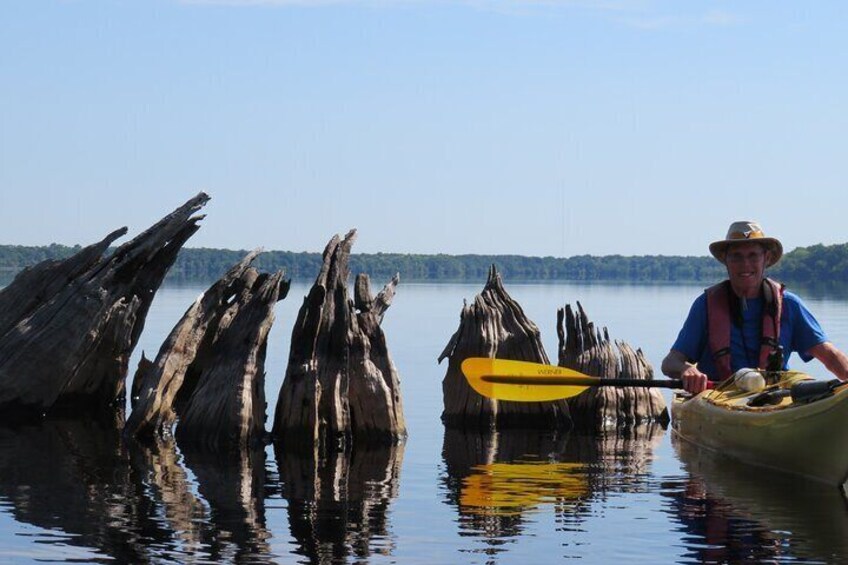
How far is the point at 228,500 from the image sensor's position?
19.5 m

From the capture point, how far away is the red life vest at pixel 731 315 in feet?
70.5

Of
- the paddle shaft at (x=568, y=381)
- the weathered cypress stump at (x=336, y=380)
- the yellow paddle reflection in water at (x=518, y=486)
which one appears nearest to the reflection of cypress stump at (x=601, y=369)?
the paddle shaft at (x=568, y=381)

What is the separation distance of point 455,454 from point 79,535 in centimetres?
886

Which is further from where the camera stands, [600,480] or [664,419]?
[664,419]

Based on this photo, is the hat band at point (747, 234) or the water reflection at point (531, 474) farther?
the hat band at point (747, 234)

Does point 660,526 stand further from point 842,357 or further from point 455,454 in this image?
point 455,454

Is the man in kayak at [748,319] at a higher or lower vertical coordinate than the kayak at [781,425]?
higher

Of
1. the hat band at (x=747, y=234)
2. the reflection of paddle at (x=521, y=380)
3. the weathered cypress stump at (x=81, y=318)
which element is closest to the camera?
the hat band at (x=747, y=234)

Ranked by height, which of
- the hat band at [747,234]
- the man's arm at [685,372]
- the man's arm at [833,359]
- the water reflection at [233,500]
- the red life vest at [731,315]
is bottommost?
the water reflection at [233,500]

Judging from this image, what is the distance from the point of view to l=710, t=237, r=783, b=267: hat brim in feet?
69.7

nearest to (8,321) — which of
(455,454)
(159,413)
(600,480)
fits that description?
(159,413)

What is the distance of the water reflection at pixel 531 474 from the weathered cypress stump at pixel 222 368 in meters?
3.13

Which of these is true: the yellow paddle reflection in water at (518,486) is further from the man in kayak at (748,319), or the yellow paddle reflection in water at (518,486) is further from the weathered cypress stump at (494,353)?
the weathered cypress stump at (494,353)

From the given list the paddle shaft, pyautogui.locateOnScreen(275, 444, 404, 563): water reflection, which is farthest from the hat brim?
pyautogui.locateOnScreen(275, 444, 404, 563): water reflection
